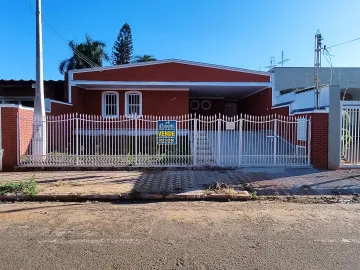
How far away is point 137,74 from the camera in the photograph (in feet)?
58.7

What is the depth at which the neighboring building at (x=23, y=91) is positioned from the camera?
57.9 feet

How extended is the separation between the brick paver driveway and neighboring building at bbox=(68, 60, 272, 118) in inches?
341

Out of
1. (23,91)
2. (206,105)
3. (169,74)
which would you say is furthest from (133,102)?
(206,105)

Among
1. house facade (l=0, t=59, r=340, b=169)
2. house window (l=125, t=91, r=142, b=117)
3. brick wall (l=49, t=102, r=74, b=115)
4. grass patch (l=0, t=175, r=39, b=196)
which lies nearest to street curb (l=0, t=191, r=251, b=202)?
grass patch (l=0, t=175, r=39, b=196)

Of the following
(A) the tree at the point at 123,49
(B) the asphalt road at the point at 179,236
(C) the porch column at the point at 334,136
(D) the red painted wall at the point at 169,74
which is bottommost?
(B) the asphalt road at the point at 179,236

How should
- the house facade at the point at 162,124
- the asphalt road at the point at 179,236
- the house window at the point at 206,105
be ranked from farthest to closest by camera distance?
the house window at the point at 206,105
the house facade at the point at 162,124
the asphalt road at the point at 179,236

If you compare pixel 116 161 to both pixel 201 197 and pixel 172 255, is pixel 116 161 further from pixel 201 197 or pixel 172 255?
pixel 172 255

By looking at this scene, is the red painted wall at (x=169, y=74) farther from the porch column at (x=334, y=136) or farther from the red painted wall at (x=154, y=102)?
the porch column at (x=334, y=136)

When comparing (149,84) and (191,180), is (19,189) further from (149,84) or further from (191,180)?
(149,84)

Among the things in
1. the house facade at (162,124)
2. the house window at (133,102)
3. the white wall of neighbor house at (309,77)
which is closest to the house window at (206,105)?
the house facade at (162,124)

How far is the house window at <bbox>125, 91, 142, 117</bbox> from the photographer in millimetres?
19266

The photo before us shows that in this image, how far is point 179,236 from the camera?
470 centimetres

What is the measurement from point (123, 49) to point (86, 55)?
13536 millimetres

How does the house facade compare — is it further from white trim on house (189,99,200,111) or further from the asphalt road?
the asphalt road
